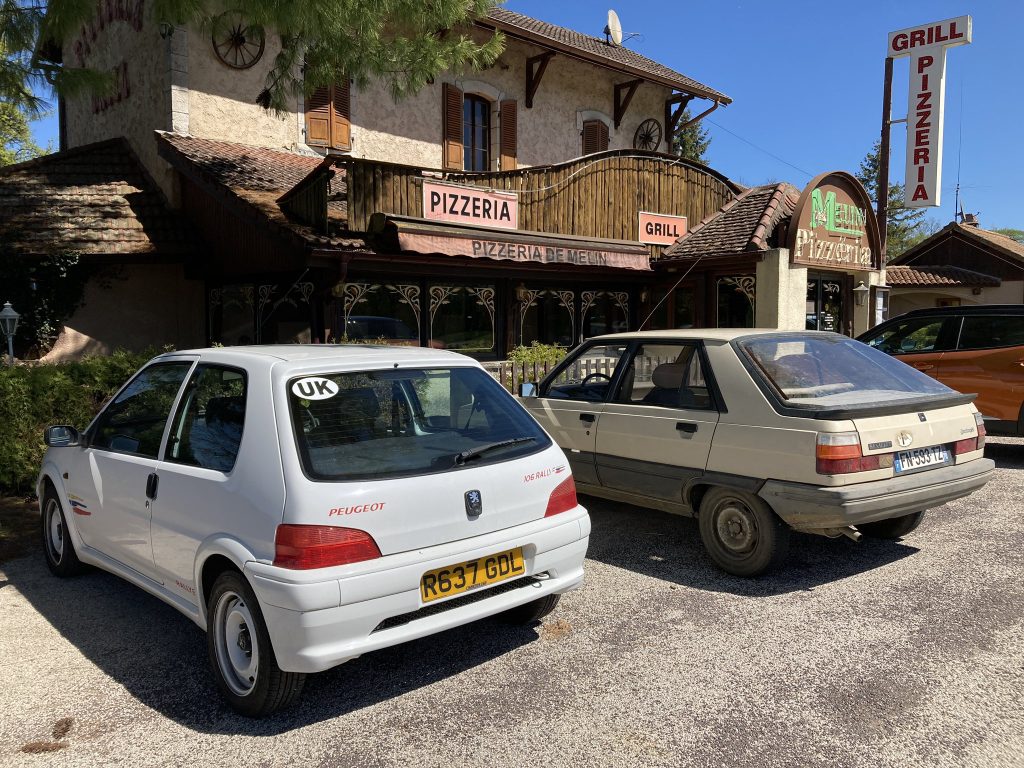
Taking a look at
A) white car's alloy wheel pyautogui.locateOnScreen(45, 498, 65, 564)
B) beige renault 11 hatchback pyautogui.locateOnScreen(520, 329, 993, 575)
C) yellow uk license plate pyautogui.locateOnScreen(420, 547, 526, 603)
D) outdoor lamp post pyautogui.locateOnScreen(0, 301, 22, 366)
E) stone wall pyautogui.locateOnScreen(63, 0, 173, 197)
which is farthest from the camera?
stone wall pyautogui.locateOnScreen(63, 0, 173, 197)

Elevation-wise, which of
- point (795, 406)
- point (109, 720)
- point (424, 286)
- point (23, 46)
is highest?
point (23, 46)

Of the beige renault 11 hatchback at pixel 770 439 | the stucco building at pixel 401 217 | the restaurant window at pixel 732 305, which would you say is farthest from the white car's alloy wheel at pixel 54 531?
the restaurant window at pixel 732 305

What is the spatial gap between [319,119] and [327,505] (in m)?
12.9

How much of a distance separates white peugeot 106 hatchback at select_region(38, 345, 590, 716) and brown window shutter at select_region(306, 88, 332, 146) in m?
11.2

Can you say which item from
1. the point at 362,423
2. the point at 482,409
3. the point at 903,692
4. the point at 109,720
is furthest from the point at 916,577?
the point at 109,720

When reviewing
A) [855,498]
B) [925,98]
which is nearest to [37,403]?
[855,498]

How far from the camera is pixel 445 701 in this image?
3.40 m

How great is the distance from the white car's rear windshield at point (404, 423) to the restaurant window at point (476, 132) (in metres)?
13.5

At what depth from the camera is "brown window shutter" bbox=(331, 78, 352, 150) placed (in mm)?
14523

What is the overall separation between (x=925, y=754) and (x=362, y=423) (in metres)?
2.63

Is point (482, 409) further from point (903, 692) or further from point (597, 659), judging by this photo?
point (903, 692)

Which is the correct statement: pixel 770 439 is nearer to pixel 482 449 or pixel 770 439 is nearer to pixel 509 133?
pixel 482 449

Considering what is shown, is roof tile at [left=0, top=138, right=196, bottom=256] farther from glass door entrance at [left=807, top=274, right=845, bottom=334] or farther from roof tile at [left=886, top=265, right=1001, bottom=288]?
roof tile at [left=886, top=265, right=1001, bottom=288]

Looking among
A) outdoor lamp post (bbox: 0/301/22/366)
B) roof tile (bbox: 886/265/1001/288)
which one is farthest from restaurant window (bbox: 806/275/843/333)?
roof tile (bbox: 886/265/1001/288)
